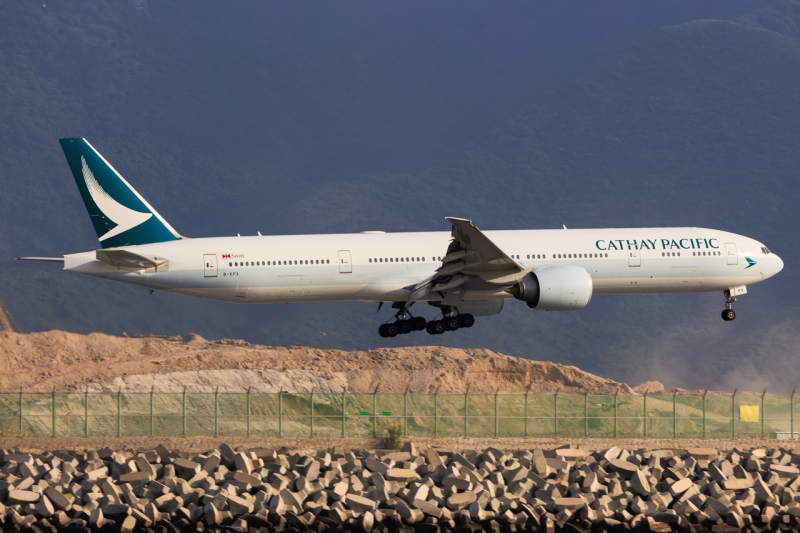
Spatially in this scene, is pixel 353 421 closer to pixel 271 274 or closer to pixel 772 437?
pixel 271 274

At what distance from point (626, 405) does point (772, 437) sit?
297 inches

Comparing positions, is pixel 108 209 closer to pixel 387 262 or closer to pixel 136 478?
pixel 387 262

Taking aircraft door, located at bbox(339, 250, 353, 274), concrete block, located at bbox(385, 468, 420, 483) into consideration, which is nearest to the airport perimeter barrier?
concrete block, located at bbox(385, 468, 420, 483)

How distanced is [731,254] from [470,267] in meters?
15.5

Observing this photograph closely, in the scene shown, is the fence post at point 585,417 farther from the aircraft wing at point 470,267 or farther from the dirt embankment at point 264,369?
the dirt embankment at point 264,369

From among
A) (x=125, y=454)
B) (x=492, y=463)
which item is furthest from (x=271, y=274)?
(x=492, y=463)

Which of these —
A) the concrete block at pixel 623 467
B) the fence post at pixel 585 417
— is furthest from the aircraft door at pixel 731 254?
the concrete block at pixel 623 467

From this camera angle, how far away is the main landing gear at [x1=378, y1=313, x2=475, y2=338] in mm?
52969

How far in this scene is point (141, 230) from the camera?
50562 millimetres

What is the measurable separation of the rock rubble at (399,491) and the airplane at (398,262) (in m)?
8.29

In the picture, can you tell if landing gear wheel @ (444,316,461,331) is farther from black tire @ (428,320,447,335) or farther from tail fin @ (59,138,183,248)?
tail fin @ (59,138,183,248)

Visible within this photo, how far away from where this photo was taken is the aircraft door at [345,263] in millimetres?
50062

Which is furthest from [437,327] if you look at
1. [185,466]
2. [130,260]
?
[130,260]

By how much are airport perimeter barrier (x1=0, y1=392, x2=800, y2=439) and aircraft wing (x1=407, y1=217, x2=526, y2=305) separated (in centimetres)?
567
